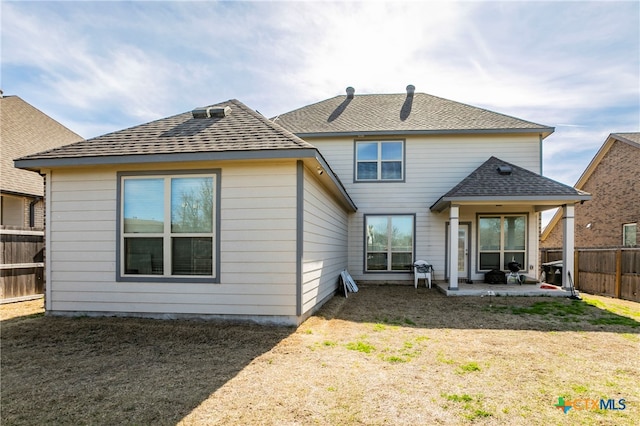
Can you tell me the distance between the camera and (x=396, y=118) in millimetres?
12789

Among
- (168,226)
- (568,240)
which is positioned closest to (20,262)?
(168,226)

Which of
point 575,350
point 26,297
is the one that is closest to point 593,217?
point 575,350

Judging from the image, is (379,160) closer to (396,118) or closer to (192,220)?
(396,118)

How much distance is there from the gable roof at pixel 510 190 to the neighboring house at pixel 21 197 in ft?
34.7

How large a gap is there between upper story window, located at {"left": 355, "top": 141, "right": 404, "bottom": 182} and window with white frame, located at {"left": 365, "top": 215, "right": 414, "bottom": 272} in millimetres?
1394

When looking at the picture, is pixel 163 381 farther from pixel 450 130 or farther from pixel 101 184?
pixel 450 130

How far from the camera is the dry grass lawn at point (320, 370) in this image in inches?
115

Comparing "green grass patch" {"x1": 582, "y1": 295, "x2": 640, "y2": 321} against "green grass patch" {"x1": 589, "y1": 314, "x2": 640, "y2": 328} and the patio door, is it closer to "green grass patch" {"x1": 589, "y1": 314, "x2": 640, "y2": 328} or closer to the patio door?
"green grass patch" {"x1": 589, "y1": 314, "x2": 640, "y2": 328}

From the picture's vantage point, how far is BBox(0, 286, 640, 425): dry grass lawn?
115 inches

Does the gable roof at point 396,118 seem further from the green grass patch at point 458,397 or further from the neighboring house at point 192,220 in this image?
the green grass patch at point 458,397

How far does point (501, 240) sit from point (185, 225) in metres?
10.1

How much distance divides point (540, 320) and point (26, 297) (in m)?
11.3

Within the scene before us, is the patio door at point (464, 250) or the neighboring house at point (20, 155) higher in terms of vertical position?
the neighboring house at point (20, 155)
